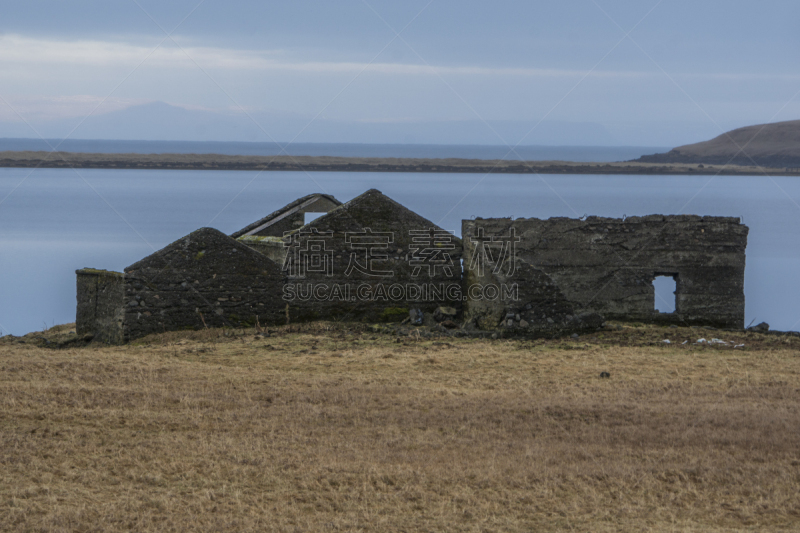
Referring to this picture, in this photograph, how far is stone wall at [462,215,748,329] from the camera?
19.2m

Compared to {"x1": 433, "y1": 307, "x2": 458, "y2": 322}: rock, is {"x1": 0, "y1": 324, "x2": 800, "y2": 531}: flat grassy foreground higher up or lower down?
lower down

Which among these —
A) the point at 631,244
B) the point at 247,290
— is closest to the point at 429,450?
the point at 247,290

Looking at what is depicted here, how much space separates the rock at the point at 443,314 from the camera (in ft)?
57.8

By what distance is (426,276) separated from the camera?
18219 mm

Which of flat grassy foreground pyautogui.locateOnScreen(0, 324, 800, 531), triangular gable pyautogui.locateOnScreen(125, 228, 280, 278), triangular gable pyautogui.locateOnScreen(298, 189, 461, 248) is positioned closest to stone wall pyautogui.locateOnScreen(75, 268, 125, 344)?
triangular gable pyautogui.locateOnScreen(125, 228, 280, 278)

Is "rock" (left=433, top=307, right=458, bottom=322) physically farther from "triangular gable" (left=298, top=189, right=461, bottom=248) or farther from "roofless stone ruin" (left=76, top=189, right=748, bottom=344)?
"triangular gable" (left=298, top=189, right=461, bottom=248)

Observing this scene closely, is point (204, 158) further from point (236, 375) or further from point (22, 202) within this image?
point (236, 375)

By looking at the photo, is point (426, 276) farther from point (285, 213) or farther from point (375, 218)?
point (285, 213)

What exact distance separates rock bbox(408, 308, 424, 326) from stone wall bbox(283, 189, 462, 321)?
15.0 inches

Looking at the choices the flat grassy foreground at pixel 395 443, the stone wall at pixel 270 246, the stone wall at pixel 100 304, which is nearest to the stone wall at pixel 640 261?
the stone wall at pixel 270 246

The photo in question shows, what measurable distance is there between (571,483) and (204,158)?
143826mm

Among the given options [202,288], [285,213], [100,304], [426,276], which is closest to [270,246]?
[202,288]

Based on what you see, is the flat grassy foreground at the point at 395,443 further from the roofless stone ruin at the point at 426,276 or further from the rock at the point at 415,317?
the rock at the point at 415,317

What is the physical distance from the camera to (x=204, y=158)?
144 m
